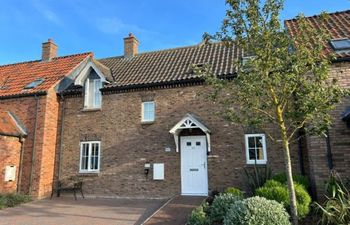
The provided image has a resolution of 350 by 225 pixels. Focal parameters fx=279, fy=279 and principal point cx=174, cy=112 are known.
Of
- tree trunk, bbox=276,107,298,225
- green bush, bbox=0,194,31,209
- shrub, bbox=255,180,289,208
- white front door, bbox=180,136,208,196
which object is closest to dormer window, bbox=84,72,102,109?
green bush, bbox=0,194,31,209

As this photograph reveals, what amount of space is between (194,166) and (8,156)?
9166 millimetres

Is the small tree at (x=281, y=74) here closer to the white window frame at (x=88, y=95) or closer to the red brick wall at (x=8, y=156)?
the white window frame at (x=88, y=95)

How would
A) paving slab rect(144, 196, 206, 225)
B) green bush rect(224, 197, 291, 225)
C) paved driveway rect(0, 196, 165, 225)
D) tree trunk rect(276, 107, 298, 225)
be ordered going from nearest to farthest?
→ green bush rect(224, 197, 291, 225) < tree trunk rect(276, 107, 298, 225) < paving slab rect(144, 196, 206, 225) < paved driveway rect(0, 196, 165, 225)

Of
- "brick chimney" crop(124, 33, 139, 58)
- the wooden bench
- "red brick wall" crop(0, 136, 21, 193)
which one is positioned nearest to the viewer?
"red brick wall" crop(0, 136, 21, 193)

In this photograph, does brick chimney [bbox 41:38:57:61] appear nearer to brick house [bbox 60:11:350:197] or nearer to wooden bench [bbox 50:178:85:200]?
brick house [bbox 60:11:350:197]

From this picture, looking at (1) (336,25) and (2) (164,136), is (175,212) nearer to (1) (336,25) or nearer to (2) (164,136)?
(2) (164,136)

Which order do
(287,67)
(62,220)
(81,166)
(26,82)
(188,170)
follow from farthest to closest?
(26,82) < (81,166) < (188,170) < (62,220) < (287,67)

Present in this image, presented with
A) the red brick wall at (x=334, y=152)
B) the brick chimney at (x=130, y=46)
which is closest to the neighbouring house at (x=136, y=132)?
the red brick wall at (x=334, y=152)

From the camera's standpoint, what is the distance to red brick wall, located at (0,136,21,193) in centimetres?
1347

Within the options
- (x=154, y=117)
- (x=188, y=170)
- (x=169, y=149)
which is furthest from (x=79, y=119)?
(x=188, y=170)

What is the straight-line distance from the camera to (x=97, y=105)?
15.4 meters

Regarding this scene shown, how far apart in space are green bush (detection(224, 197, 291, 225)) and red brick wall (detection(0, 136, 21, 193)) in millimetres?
11586

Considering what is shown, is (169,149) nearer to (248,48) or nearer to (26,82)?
(248,48)

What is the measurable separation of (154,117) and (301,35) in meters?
8.48
